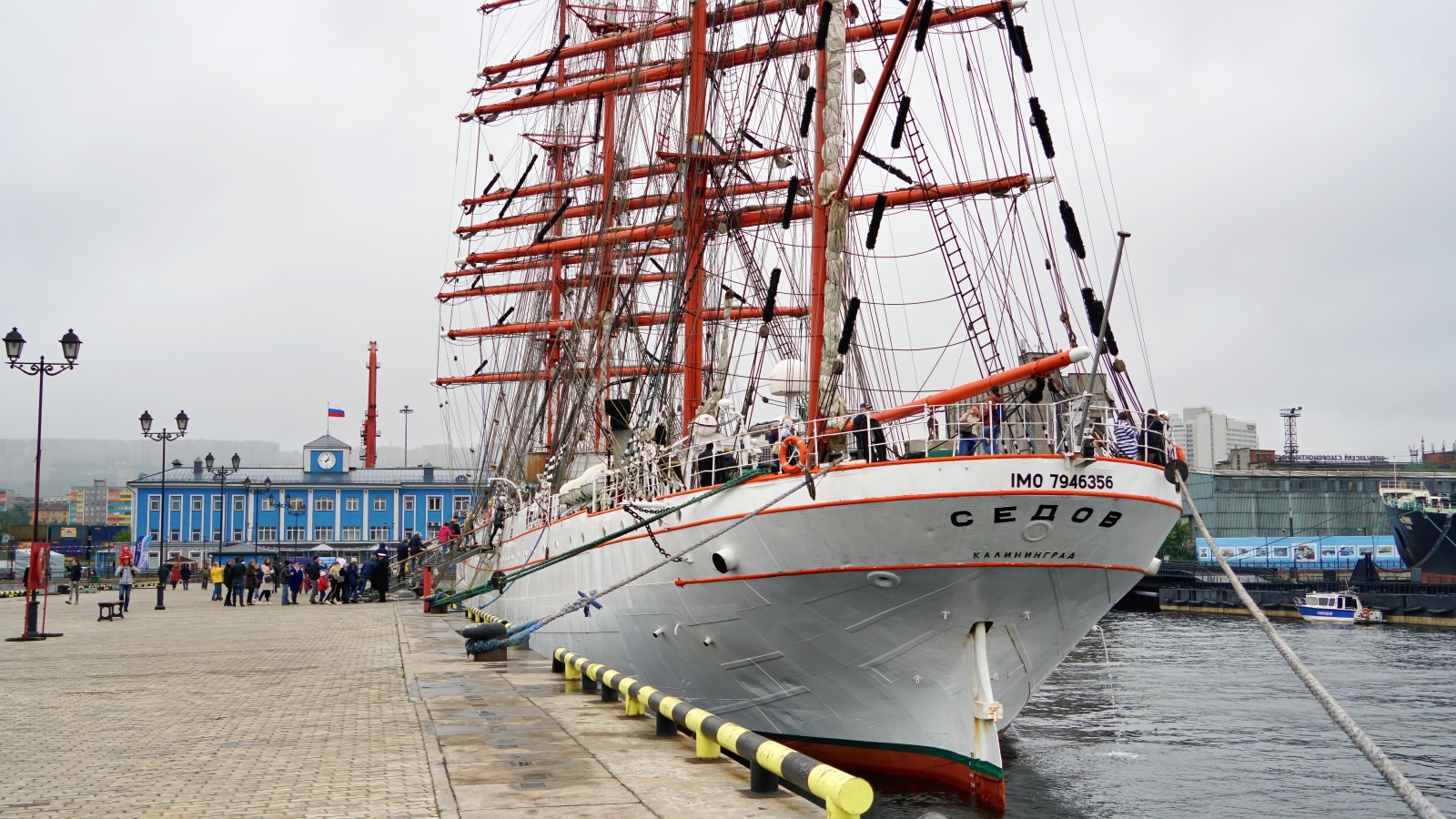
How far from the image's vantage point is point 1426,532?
72.4m

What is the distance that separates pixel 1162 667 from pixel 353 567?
27256 mm

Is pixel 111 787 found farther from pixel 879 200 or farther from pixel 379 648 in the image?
pixel 379 648

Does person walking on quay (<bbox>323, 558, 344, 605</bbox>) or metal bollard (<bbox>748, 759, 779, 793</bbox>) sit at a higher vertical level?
person walking on quay (<bbox>323, 558, 344, 605</bbox>)

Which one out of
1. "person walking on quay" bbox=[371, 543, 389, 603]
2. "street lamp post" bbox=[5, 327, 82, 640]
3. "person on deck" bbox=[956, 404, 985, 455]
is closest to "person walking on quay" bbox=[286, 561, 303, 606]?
"person walking on quay" bbox=[371, 543, 389, 603]

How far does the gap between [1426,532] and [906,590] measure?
7194 centimetres

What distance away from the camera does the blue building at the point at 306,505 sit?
86812 millimetres

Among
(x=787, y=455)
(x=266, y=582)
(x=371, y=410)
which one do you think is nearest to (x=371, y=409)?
(x=371, y=410)

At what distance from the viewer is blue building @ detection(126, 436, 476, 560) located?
86.8m

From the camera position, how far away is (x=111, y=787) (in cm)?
928

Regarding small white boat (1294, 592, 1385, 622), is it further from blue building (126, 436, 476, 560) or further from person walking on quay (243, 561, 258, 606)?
blue building (126, 436, 476, 560)

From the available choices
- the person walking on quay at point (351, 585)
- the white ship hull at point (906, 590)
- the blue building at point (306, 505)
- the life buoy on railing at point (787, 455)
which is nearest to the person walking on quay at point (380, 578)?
the person walking on quay at point (351, 585)

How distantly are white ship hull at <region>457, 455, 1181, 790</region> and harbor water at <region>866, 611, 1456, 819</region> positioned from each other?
1043mm

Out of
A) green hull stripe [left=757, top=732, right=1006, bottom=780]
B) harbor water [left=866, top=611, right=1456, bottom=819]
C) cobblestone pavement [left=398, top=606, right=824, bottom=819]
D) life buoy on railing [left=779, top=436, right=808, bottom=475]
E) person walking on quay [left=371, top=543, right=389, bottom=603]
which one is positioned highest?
life buoy on railing [left=779, top=436, right=808, bottom=475]

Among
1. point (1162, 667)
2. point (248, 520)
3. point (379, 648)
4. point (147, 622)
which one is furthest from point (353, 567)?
point (248, 520)
